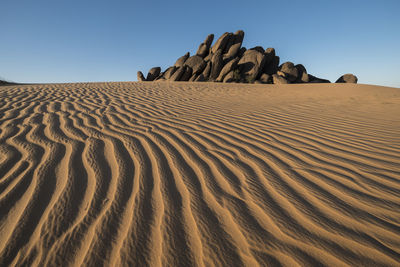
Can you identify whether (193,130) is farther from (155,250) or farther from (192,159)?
(155,250)

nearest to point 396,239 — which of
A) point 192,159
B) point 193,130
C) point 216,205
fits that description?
point 216,205

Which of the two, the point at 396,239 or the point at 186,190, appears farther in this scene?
the point at 186,190

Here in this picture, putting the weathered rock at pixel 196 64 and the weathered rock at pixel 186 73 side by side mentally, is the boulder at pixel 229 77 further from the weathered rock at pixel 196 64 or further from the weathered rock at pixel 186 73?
the weathered rock at pixel 186 73

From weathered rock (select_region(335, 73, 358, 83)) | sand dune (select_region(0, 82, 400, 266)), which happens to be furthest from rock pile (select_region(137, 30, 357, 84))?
sand dune (select_region(0, 82, 400, 266))

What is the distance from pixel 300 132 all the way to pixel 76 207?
296cm

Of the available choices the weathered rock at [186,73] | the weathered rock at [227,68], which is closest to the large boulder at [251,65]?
the weathered rock at [227,68]

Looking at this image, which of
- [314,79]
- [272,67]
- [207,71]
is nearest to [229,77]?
[207,71]

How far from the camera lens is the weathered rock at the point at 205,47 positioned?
23078mm

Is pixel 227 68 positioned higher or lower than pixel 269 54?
lower

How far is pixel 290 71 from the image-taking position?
800 inches

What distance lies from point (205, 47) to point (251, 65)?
6.91 metres

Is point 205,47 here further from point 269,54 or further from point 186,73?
point 269,54

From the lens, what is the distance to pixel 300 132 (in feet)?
9.94

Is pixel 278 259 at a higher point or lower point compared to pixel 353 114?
lower
